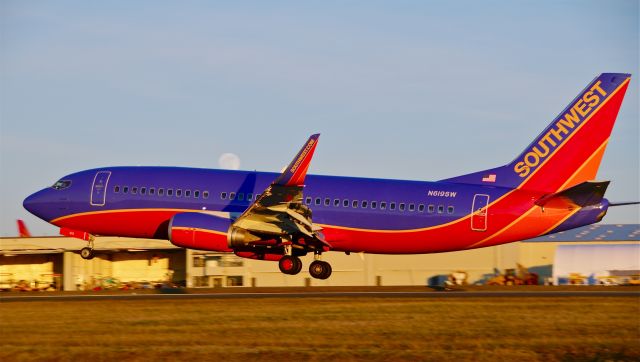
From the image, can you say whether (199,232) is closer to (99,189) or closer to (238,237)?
(238,237)

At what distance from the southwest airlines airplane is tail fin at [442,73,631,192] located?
0.16 ft

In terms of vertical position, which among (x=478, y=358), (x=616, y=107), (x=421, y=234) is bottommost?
(x=478, y=358)

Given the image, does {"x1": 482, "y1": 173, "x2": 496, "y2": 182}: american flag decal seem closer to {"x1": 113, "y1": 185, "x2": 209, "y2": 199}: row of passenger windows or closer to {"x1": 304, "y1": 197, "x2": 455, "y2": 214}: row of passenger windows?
{"x1": 304, "y1": 197, "x2": 455, "y2": 214}: row of passenger windows

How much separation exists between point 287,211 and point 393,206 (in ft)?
18.2

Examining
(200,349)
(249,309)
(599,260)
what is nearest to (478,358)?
(200,349)

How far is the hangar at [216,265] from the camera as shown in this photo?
7006 centimetres

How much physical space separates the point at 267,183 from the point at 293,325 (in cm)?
1662

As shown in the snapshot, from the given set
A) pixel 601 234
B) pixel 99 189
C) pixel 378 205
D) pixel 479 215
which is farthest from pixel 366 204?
pixel 601 234

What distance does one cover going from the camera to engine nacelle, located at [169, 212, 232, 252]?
4088cm

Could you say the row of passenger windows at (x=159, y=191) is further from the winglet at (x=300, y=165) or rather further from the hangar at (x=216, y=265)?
the hangar at (x=216, y=265)

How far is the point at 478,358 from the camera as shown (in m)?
22.1

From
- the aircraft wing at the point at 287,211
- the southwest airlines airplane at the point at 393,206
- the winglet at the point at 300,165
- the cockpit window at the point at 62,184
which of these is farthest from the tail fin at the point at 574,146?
the cockpit window at the point at 62,184

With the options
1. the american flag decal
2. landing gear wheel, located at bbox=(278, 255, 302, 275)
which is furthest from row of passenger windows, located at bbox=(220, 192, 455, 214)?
landing gear wheel, located at bbox=(278, 255, 302, 275)

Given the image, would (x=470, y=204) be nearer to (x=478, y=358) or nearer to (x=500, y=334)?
(x=500, y=334)
